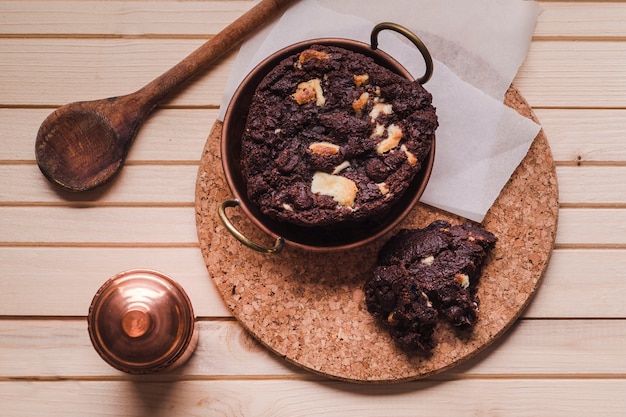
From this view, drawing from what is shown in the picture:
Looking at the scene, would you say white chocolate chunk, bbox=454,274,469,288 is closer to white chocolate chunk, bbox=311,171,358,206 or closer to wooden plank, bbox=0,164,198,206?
white chocolate chunk, bbox=311,171,358,206

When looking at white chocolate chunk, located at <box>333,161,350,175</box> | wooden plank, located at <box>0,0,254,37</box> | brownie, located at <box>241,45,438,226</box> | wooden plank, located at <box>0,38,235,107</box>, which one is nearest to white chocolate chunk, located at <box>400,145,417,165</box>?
brownie, located at <box>241,45,438,226</box>

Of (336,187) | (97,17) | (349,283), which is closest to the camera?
(336,187)

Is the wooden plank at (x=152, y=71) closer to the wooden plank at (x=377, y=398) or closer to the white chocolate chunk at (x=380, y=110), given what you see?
the white chocolate chunk at (x=380, y=110)

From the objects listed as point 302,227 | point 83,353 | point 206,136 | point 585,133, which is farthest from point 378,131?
point 83,353

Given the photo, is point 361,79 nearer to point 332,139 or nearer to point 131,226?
point 332,139

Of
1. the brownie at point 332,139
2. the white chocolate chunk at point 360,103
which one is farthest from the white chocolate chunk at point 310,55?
the white chocolate chunk at point 360,103

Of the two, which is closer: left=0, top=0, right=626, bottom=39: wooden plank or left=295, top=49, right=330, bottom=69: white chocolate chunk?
left=295, top=49, right=330, bottom=69: white chocolate chunk

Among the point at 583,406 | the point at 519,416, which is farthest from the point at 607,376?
the point at 519,416
